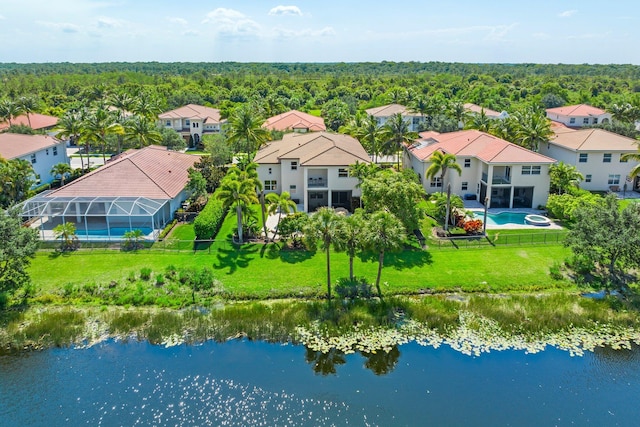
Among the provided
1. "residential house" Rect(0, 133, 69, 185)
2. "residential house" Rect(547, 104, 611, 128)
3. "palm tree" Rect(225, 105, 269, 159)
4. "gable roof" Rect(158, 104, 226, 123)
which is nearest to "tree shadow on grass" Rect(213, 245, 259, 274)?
"palm tree" Rect(225, 105, 269, 159)

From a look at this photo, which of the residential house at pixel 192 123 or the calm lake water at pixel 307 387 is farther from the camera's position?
the residential house at pixel 192 123

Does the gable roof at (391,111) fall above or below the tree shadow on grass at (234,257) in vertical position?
above

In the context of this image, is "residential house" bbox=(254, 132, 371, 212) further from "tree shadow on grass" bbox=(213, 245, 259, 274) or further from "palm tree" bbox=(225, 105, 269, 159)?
"tree shadow on grass" bbox=(213, 245, 259, 274)

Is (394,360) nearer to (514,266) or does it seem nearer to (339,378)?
(339,378)

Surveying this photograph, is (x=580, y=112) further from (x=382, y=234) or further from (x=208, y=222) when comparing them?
(x=208, y=222)

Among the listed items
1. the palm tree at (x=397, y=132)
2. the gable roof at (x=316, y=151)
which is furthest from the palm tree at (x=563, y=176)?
the gable roof at (x=316, y=151)

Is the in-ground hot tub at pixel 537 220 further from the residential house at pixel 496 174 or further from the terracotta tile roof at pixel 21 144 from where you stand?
the terracotta tile roof at pixel 21 144

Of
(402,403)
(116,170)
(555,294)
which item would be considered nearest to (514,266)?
(555,294)
